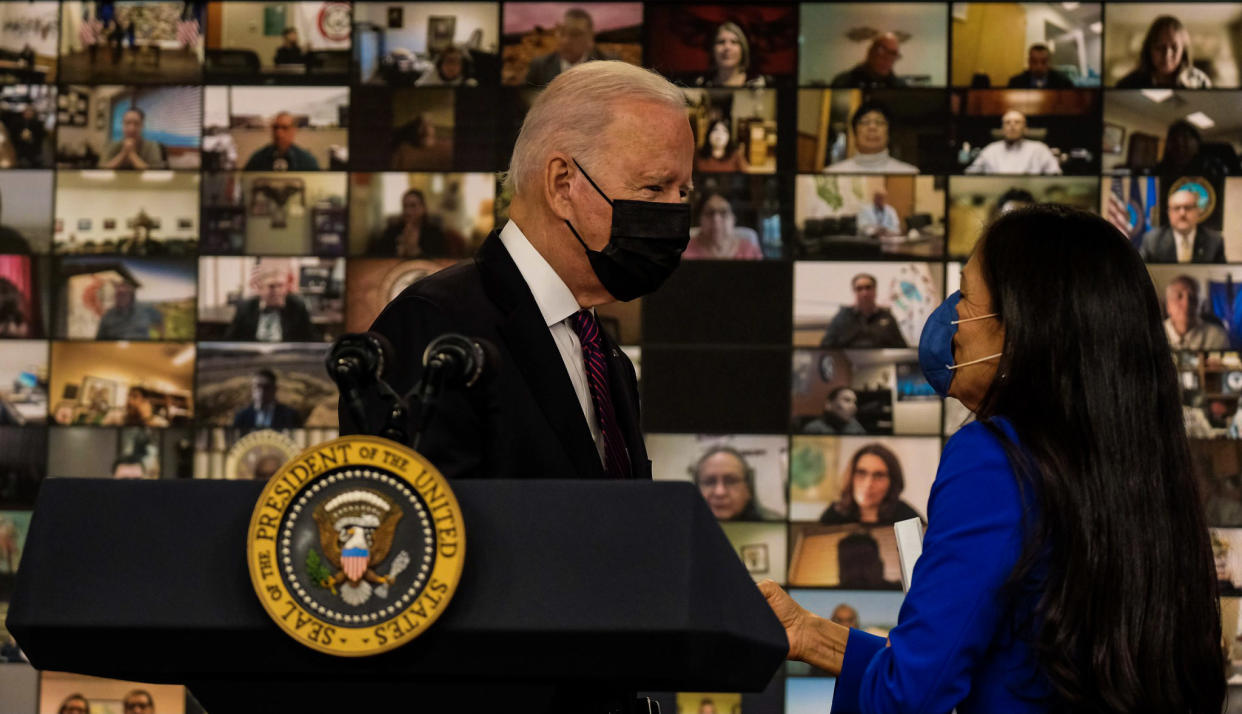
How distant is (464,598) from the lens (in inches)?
41.6

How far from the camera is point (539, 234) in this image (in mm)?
2021

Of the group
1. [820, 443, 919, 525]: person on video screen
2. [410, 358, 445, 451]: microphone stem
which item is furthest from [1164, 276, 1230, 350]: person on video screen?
[410, 358, 445, 451]: microphone stem

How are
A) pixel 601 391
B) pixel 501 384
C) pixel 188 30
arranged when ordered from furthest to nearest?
pixel 188 30 < pixel 601 391 < pixel 501 384

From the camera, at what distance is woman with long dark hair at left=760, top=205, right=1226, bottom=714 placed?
4.86 ft

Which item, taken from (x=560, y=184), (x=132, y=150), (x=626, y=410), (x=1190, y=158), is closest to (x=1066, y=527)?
(x=626, y=410)

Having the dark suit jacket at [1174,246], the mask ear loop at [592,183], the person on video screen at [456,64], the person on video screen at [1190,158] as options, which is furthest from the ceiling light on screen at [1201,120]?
the mask ear loop at [592,183]

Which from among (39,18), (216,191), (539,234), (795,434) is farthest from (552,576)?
(39,18)

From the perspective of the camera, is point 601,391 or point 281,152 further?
point 281,152

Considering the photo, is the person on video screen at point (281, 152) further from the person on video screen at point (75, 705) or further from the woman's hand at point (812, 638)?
the woman's hand at point (812, 638)

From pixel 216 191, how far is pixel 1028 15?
2645 millimetres

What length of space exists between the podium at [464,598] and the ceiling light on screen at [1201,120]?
3.67 meters

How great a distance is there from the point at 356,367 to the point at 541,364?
2.03 feet

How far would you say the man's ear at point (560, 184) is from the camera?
2.03 metres

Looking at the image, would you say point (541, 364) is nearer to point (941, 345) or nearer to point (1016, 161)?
point (941, 345)
